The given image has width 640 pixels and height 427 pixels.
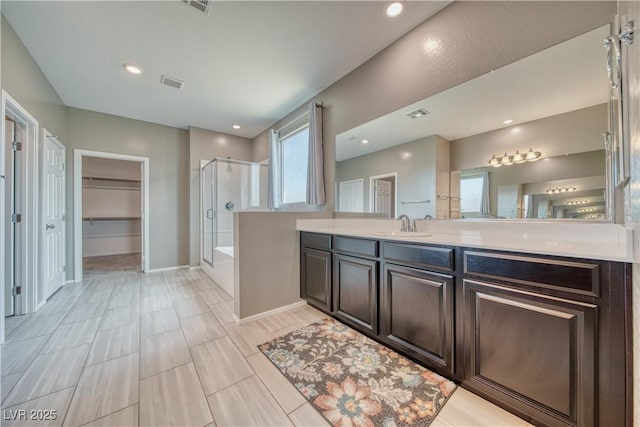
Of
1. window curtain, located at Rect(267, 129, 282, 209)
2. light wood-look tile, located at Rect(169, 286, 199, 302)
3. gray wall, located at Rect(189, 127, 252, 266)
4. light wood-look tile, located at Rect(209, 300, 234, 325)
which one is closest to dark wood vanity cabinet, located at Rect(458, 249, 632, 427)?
light wood-look tile, located at Rect(209, 300, 234, 325)

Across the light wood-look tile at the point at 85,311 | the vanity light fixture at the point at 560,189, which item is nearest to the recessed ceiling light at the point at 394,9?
the vanity light fixture at the point at 560,189

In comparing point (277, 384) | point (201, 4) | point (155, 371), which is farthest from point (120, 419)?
point (201, 4)

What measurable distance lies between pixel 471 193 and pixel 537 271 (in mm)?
869

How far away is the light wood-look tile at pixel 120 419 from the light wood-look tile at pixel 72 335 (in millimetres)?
1010

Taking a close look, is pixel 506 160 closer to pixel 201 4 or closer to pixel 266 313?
pixel 266 313

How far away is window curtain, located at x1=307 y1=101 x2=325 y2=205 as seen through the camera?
281 centimetres

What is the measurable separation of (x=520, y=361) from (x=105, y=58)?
4.16 m

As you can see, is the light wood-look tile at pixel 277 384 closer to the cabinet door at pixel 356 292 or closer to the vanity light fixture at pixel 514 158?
the cabinet door at pixel 356 292

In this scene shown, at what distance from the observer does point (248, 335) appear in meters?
1.91

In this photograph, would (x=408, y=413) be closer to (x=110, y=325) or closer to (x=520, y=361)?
(x=520, y=361)

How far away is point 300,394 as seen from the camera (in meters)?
1.28

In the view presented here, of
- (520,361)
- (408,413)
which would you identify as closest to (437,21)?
(520,361)

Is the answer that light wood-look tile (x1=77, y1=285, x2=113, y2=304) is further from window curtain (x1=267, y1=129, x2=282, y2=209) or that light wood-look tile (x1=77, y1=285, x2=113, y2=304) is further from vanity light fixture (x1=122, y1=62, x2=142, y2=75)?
vanity light fixture (x1=122, y1=62, x2=142, y2=75)

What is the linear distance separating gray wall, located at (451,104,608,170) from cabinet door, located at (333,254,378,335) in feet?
3.65
